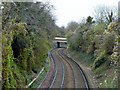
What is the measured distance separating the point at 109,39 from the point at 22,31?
928 cm

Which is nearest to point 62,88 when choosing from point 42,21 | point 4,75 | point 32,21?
point 4,75

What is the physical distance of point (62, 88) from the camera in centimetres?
1181

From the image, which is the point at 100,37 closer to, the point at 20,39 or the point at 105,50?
the point at 105,50

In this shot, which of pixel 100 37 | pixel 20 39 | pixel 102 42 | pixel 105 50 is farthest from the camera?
pixel 100 37

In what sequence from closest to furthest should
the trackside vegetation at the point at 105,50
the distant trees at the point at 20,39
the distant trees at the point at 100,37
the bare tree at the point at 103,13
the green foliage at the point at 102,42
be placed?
the distant trees at the point at 20,39
the trackside vegetation at the point at 105,50
the green foliage at the point at 102,42
the distant trees at the point at 100,37
the bare tree at the point at 103,13

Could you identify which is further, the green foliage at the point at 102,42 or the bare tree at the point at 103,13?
the bare tree at the point at 103,13

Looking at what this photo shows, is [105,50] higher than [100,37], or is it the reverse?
[100,37]

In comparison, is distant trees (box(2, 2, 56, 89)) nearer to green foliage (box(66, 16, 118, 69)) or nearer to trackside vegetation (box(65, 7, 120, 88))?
trackside vegetation (box(65, 7, 120, 88))

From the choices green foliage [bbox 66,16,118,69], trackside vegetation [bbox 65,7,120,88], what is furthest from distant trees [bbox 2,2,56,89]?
green foliage [bbox 66,16,118,69]

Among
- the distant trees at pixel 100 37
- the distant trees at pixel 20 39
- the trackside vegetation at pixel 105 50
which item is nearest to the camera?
the distant trees at pixel 20 39

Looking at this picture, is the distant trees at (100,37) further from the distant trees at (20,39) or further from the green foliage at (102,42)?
the distant trees at (20,39)

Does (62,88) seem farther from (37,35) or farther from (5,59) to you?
(37,35)

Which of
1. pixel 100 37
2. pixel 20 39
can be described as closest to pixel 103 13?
pixel 100 37

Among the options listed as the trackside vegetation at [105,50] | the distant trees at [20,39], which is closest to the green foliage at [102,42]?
the trackside vegetation at [105,50]
